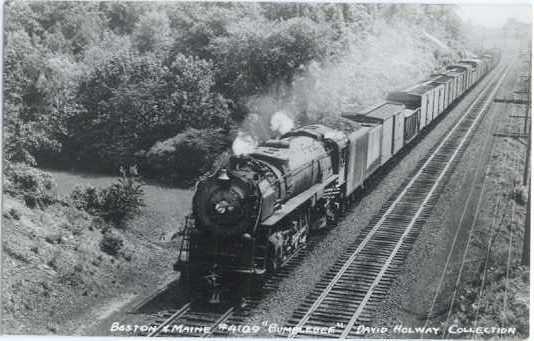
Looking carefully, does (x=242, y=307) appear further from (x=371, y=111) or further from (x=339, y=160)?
(x=371, y=111)

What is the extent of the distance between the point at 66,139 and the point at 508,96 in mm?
28639

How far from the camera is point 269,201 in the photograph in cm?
1448

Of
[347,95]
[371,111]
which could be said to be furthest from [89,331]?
[347,95]

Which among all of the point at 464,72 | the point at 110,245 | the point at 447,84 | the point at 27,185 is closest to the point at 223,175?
the point at 110,245

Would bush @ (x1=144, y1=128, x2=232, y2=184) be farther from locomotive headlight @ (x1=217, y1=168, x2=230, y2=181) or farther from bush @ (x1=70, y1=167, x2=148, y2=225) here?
locomotive headlight @ (x1=217, y1=168, x2=230, y2=181)

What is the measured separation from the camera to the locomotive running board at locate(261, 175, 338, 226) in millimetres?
14508

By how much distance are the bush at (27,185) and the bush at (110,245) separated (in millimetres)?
2359

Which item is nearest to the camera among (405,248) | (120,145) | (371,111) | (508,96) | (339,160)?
(405,248)

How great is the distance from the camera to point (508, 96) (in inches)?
1596

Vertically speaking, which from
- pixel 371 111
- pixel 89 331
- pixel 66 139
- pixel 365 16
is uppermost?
pixel 365 16

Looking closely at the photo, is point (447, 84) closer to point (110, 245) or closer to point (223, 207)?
point (110, 245)

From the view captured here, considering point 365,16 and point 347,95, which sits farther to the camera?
point 365,16

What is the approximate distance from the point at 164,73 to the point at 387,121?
38.1 ft

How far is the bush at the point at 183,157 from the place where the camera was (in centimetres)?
2772
